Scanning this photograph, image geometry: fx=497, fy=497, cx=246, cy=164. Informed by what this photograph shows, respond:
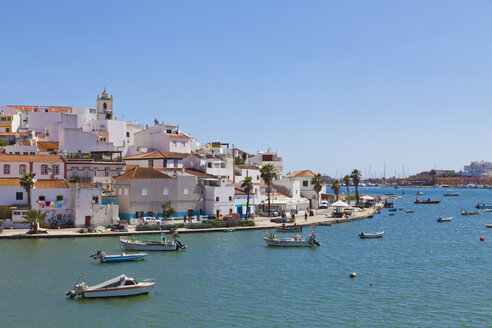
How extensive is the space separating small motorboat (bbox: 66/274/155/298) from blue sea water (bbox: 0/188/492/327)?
55 cm

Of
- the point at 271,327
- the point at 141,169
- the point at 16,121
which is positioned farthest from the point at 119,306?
the point at 16,121

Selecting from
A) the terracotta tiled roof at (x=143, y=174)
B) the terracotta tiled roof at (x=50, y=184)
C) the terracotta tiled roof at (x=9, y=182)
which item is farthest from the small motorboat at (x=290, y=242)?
the terracotta tiled roof at (x=9, y=182)

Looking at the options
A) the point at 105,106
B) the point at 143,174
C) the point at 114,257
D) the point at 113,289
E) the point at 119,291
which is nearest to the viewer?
the point at 113,289

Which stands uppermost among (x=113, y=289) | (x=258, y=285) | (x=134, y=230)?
(x=134, y=230)

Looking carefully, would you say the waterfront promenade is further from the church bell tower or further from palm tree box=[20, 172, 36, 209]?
the church bell tower

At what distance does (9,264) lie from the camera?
44500 millimetres

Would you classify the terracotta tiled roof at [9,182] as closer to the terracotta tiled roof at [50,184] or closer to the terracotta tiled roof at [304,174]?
the terracotta tiled roof at [50,184]

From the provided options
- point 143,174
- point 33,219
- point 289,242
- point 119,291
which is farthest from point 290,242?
point 33,219

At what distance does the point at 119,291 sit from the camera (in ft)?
116

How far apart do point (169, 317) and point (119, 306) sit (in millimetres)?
4559

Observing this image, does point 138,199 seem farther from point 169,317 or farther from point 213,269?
point 169,317

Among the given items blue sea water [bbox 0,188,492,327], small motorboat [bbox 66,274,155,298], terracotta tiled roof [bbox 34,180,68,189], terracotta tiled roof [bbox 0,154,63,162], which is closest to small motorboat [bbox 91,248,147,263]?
blue sea water [bbox 0,188,492,327]

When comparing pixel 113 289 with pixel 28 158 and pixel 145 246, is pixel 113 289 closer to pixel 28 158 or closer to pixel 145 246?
pixel 145 246

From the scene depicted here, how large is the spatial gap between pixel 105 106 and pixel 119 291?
91220 mm
